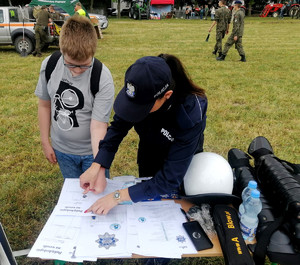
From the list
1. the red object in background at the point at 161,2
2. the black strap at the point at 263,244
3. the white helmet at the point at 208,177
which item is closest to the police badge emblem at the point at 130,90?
the white helmet at the point at 208,177

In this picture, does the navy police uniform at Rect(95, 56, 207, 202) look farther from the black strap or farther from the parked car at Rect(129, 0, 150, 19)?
the parked car at Rect(129, 0, 150, 19)

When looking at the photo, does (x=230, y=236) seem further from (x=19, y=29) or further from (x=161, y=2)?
(x=161, y=2)

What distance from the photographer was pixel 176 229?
1.51m

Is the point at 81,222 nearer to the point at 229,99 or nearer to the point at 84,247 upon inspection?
the point at 84,247

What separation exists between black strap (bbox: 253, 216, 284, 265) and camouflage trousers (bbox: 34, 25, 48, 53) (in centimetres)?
922

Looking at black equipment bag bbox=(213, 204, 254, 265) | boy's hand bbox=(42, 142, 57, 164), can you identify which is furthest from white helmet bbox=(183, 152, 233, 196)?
boy's hand bbox=(42, 142, 57, 164)

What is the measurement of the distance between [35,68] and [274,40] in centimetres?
1155

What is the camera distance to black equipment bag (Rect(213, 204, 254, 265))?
4.22 ft

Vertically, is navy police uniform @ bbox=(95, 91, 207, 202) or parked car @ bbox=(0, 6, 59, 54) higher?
parked car @ bbox=(0, 6, 59, 54)

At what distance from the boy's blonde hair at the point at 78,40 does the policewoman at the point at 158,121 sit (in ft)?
1.45

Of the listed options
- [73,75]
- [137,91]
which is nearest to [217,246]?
[137,91]

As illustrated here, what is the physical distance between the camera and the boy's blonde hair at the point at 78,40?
1.58 m

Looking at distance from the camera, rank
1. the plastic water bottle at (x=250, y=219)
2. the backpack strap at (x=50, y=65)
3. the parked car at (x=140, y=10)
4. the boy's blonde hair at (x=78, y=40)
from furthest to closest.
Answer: the parked car at (x=140, y=10) → the backpack strap at (x=50, y=65) → the boy's blonde hair at (x=78, y=40) → the plastic water bottle at (x=250, y=219)

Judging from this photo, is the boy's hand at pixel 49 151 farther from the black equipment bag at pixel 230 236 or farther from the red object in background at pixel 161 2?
the red object in background at pixel 161 2
